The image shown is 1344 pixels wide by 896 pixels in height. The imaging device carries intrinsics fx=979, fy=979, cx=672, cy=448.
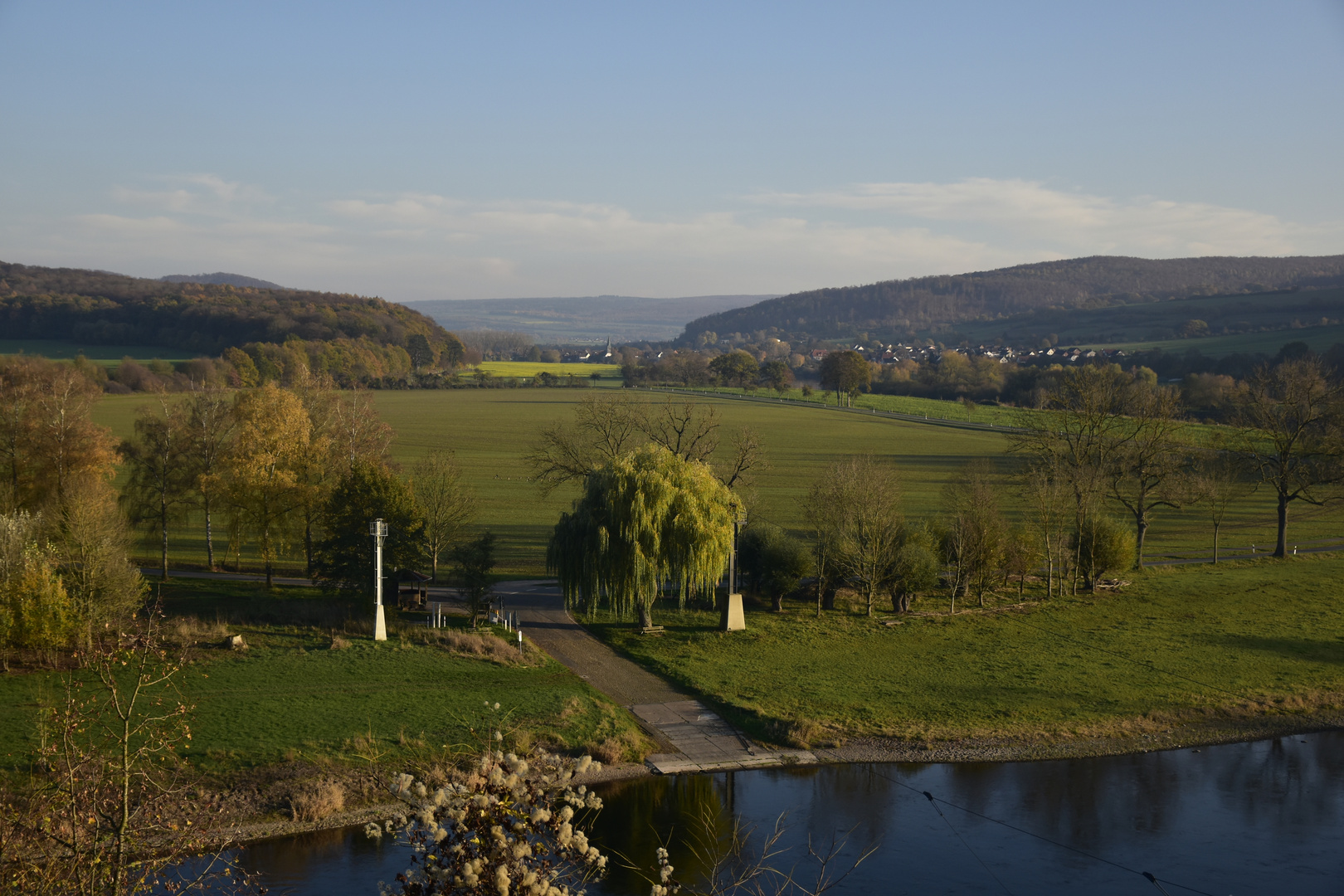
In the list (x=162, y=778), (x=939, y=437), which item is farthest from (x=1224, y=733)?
(x=939, y=437)

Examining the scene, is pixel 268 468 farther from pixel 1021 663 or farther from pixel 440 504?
pixel 1021 663

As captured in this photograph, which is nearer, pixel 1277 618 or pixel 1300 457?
pixel 1277 618

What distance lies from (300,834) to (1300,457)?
167 feet

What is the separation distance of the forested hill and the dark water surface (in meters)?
139

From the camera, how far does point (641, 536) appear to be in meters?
33.6

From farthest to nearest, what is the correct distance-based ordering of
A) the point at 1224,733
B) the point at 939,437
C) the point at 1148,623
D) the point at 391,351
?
the point at 391,351 → the point at 939,437 → the point at 1148,623 → the point at 1224,733

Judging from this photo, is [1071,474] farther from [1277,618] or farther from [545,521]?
[545,521]

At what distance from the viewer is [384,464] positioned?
4519 cm

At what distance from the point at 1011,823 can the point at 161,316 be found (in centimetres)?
16020

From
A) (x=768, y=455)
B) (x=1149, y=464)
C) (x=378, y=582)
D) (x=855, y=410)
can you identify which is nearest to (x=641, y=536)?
(x=378, y=582)

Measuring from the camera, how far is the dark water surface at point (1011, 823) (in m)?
18.4

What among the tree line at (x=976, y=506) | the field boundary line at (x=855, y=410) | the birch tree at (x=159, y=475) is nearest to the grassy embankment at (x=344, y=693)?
the tree line at (x=976, y=506)

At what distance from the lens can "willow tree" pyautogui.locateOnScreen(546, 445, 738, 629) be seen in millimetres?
33594

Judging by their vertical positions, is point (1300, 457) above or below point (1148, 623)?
above
